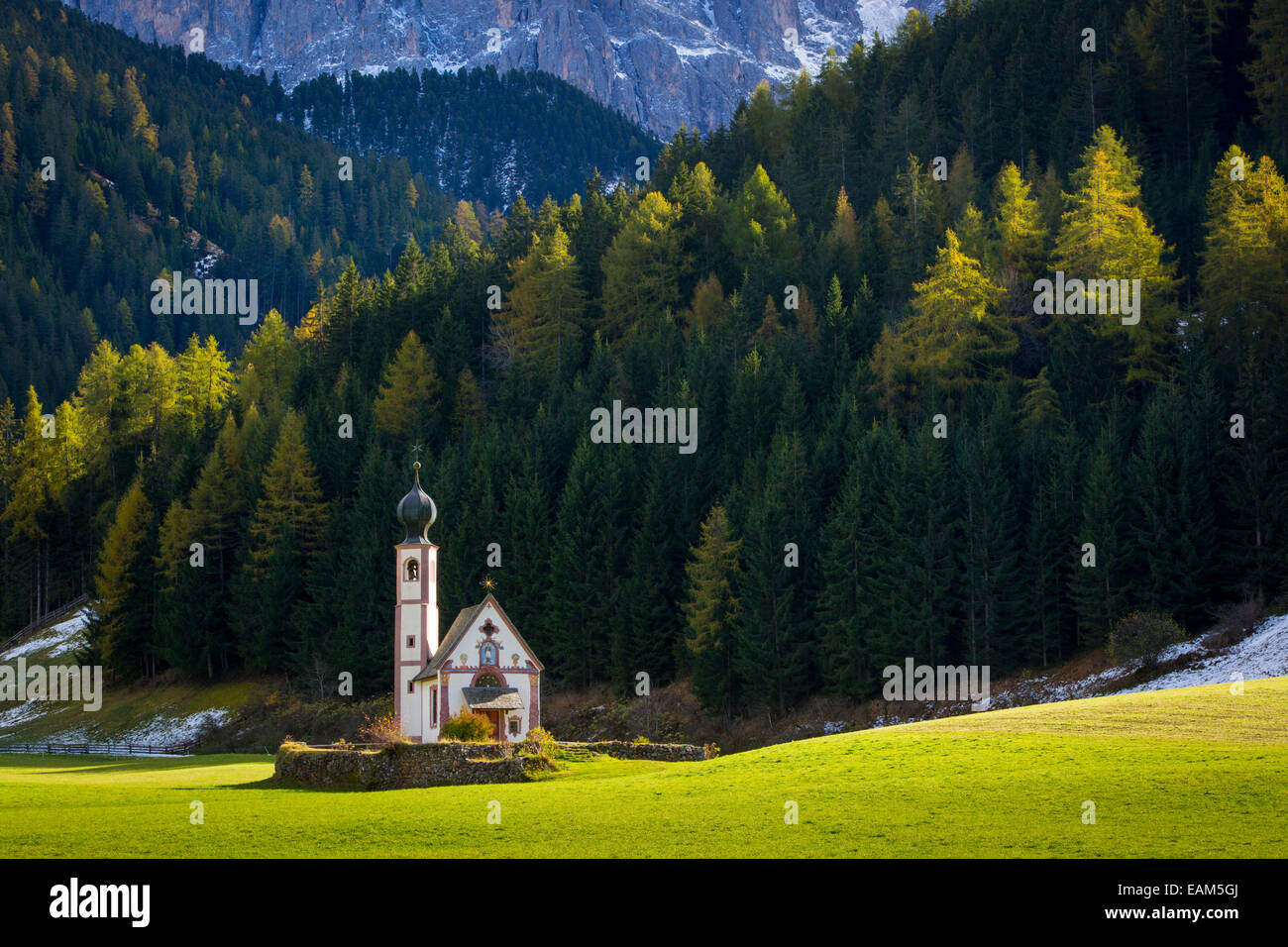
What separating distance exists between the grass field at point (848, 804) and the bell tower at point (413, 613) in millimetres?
18298

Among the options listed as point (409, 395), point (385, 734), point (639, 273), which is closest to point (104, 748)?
point (409, 395)

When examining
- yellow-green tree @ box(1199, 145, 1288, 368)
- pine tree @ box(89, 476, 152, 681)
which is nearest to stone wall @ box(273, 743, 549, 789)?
yellow-green tree @ box(1199, 145, 1288, 368)

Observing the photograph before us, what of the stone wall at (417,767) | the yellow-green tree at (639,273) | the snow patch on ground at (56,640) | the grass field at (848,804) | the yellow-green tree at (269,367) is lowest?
the snow patch on ground at (56,640)

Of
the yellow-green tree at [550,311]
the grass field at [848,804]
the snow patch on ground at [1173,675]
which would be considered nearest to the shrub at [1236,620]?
the snow patch on ground at [1173,675]

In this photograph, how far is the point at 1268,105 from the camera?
86.6 meters

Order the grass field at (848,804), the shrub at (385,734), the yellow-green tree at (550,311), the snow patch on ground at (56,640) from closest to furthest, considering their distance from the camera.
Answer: the grass field at (848,804), the shrub at (385,734), the snow patch on ground at (56,640), the yellow-green tree at (550,311)

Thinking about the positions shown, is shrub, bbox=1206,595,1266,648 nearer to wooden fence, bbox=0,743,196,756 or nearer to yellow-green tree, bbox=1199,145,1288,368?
yellow-green tree, bbox=1199,145,1288,368

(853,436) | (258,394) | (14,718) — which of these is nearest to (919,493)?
(853,436)

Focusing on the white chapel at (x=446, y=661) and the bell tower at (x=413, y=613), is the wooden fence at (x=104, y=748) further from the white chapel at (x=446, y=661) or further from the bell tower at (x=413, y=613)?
the white chapel at (x=446, y=661)

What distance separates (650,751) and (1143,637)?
67.4ft

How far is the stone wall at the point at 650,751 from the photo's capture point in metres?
46.6

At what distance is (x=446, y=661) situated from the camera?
55.8 metres

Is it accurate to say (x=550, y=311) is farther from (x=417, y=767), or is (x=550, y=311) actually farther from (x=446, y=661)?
(x=417, y=767)
